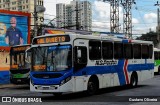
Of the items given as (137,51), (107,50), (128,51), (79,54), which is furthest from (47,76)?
(137,51)

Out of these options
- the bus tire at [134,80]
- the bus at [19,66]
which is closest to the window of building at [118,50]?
the bus tire at [134,80]

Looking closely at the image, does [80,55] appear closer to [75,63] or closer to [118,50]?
[75,63]

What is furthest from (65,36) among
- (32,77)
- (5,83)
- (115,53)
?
(5,83)

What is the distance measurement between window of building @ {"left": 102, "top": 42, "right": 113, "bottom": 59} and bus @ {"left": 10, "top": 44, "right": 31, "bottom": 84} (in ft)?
19.8

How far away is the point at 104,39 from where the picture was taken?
18766mm

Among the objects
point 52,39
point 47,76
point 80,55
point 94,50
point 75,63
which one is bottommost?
point 47,76

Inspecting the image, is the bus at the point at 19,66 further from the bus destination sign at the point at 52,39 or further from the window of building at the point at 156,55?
the window of building at the point at 156,55

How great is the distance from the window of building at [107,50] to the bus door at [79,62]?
5.91 feet

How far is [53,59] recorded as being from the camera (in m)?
16.0

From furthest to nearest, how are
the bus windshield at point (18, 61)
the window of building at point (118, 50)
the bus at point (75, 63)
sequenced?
1. the bus windshield at point (18, 61)
2. the window of building at point (118, 50)
3. the bus at point (75, 63)

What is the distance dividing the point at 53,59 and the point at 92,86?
8.71 feet

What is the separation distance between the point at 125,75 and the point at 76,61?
557 centimetres

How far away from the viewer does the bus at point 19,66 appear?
22984 mm

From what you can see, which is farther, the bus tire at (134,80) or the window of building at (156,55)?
the window of building at (156,55)
